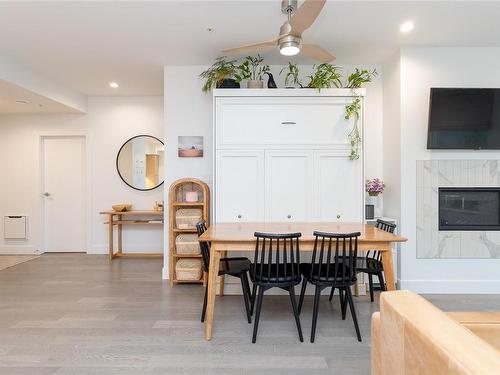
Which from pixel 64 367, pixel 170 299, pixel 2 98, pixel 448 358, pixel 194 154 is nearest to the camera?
pixel 448 358

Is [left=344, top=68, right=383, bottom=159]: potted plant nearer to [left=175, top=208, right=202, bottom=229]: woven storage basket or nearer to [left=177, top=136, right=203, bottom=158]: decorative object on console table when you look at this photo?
[left=177, top=136, right=203, bottom=158]: decorative object on console table

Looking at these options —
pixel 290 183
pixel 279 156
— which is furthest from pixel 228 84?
pixel 290 183

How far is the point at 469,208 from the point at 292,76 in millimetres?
2580

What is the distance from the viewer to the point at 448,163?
3666 mm

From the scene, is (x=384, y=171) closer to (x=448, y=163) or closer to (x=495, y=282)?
(x=448, y=163)

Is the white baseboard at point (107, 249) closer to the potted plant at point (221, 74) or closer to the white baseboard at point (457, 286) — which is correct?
the potted plant at point (221, 74)

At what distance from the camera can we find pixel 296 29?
238 cm

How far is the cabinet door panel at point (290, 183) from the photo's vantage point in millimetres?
3676

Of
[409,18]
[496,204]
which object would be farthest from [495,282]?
[409,18]

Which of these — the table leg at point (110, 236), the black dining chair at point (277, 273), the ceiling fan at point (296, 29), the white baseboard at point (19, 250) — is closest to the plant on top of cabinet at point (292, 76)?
the ceiling fan at point (296, 29)

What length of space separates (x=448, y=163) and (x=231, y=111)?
2.52m

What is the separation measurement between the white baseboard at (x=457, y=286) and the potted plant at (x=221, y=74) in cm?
310

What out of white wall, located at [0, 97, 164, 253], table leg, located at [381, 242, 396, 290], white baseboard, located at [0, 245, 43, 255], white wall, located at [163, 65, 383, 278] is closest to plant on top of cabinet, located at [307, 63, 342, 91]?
white wall, located at [163, 65, 383, 278]

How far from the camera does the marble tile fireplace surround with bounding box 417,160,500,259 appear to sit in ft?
12.0
